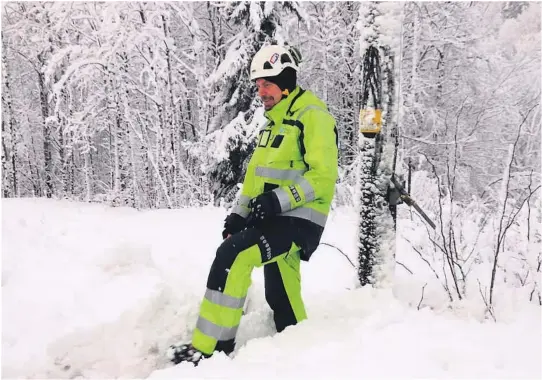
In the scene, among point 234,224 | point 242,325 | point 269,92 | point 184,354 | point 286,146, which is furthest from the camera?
point 242,325

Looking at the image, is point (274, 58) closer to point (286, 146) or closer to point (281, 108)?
point (281, 108)

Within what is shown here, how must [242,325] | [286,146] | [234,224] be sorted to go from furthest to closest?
1. [242,325]
2. [234,224]
3. [286,146]

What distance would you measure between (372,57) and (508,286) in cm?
222

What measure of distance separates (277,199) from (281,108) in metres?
0.67

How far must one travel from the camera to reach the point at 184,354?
2834 millimetres

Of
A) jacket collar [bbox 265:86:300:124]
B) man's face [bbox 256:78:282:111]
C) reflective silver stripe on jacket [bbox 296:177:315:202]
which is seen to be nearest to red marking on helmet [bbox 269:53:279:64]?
man's face [bbox 256:78:282:111]

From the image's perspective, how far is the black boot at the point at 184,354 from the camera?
9.02ft

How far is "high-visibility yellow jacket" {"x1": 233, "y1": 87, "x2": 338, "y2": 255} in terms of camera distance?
2.79 metres

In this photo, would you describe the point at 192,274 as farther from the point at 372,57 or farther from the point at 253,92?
the point at 253,92

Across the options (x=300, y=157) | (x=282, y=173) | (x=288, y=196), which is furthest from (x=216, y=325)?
(x=300, y=157)

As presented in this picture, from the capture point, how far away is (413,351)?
249cm

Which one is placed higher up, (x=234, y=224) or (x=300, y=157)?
(x=300, y=157)

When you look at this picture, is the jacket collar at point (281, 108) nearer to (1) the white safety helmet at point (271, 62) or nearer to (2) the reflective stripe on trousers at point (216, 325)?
(1) the white safety helmet at point (271, 62)

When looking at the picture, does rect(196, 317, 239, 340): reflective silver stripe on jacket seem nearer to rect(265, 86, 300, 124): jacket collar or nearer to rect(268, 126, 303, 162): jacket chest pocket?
rect(268, 126, 303, 162): jacket chest pocket
